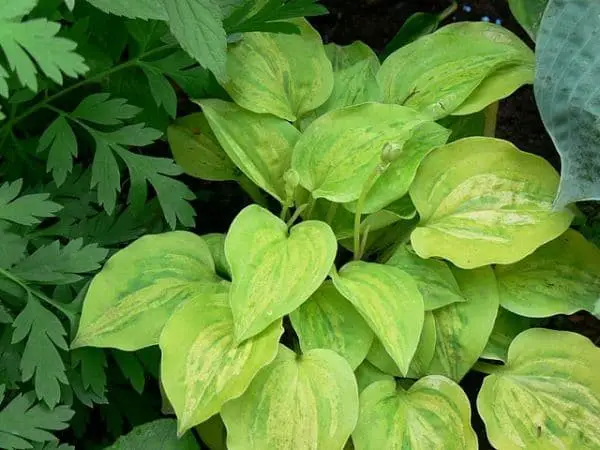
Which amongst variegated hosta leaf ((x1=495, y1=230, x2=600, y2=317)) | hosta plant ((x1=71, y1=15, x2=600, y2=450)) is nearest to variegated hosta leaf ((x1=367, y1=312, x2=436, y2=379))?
hosta plant ((x1=71, y1=15, x2=600, y2=450))

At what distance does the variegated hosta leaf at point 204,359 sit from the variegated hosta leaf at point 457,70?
1.19ft

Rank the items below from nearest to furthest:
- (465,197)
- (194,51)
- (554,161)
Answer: (194,51)
(465,197)
(554,161)

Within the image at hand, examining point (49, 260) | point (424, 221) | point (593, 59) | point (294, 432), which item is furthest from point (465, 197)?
point (49, 260)

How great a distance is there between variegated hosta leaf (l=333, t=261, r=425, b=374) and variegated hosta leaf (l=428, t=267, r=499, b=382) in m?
0.08

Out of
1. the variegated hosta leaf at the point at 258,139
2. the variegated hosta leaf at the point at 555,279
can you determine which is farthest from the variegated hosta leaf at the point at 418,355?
the variegated hosta leaf at the point at 258,139

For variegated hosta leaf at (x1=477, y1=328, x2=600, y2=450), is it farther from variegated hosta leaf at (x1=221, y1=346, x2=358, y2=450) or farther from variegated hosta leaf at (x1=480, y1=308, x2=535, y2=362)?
variegated hosta leaf at (x1=221, y1=346, x2=358, y2=450)

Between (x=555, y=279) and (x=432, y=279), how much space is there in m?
0.16

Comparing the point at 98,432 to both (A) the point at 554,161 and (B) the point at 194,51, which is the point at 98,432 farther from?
(A) the point at 554,161

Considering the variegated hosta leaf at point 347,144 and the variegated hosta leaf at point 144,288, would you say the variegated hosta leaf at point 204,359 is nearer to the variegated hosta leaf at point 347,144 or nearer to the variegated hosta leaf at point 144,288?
the variegated hosta leaf at point 144,288

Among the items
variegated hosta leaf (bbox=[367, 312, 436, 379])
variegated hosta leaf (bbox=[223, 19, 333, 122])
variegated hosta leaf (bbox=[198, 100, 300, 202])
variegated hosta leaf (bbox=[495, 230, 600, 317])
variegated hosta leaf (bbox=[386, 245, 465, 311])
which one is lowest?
variegated hosta leaf (bbox=[367, 312, 436, 379])

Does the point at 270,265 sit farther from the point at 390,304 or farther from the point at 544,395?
the point at 544,395

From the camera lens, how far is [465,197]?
36.3 inches

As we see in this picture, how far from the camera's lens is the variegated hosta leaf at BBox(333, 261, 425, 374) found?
81 cm

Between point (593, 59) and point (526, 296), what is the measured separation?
11.2 inches
